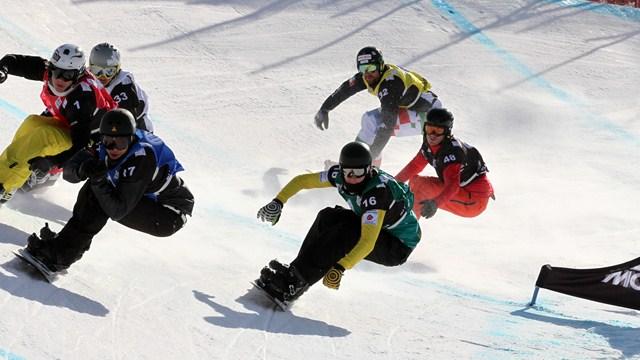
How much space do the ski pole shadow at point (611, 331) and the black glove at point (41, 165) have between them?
3.34 meters

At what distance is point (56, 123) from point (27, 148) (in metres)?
0.30

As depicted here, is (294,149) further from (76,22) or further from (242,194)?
(76,22)

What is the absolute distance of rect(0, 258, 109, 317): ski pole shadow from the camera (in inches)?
223

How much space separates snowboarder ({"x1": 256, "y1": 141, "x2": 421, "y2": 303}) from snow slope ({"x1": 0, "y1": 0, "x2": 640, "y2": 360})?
0.72ft

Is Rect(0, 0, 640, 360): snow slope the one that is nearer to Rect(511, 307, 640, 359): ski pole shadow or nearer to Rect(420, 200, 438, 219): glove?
Rect(511, 307, 640, 359): ski pole shadow

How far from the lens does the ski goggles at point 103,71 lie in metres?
8.09

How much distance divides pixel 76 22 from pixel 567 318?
7505 mm

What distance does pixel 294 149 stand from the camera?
10.9 metres

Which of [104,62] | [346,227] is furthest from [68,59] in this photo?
[346,227]

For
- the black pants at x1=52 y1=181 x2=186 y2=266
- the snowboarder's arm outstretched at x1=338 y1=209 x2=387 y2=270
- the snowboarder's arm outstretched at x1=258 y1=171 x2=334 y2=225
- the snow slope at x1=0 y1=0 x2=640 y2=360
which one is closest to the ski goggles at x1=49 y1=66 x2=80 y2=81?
the snow slope at x1=0 y1=0 x2=640 y2=360

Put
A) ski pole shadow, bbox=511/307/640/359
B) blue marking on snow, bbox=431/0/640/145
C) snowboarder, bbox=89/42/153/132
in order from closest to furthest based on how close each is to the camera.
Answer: ski pole shadow, bbox=511/307/640/359 < snowboarder, bbox=89/42/153/132 < blue marking on snow, bbox=431/0/640/145

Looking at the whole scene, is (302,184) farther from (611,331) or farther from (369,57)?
(369,57)

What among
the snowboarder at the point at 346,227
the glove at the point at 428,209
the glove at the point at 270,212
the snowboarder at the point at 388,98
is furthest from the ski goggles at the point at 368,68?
the glove at the point at 270,212

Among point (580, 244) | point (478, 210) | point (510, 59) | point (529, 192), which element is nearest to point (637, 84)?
point (510, 59)
